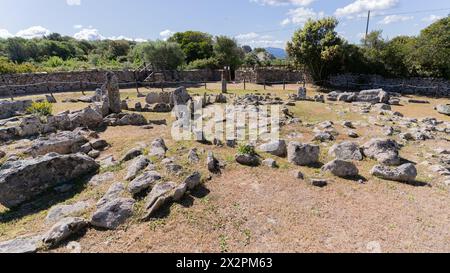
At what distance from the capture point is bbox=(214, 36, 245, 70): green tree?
3906cm

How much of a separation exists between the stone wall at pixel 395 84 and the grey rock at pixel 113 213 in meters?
29.6

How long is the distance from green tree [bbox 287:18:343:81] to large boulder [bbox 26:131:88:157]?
24313 millimetres

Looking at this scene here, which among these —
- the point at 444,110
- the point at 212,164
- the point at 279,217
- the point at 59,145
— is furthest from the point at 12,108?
the point at 444,110

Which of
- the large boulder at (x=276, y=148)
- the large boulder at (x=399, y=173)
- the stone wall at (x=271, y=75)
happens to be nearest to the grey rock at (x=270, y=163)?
the large boulder at (x=276, y=148)

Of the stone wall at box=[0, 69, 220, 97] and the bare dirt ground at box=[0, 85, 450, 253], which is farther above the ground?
the stone wall at box=[0, 69, 220, 97]

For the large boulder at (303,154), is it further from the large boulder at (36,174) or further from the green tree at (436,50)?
the green tree at (436,50)

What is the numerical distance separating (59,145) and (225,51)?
1207 inches

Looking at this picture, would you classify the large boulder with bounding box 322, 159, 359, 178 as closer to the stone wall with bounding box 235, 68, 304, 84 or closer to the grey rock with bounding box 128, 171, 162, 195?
the grey rock with bounding box 128, 171, 162, 195

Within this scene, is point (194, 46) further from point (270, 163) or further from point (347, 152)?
point (270, 163)

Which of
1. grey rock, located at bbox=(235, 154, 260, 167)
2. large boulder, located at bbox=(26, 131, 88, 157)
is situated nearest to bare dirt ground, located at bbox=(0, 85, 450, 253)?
grey rock, located at bbox=(235, 154, 260, 167)

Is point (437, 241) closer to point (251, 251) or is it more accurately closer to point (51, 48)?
point (251, 251)

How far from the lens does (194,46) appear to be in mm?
→ 45125

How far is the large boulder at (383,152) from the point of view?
10.7m
